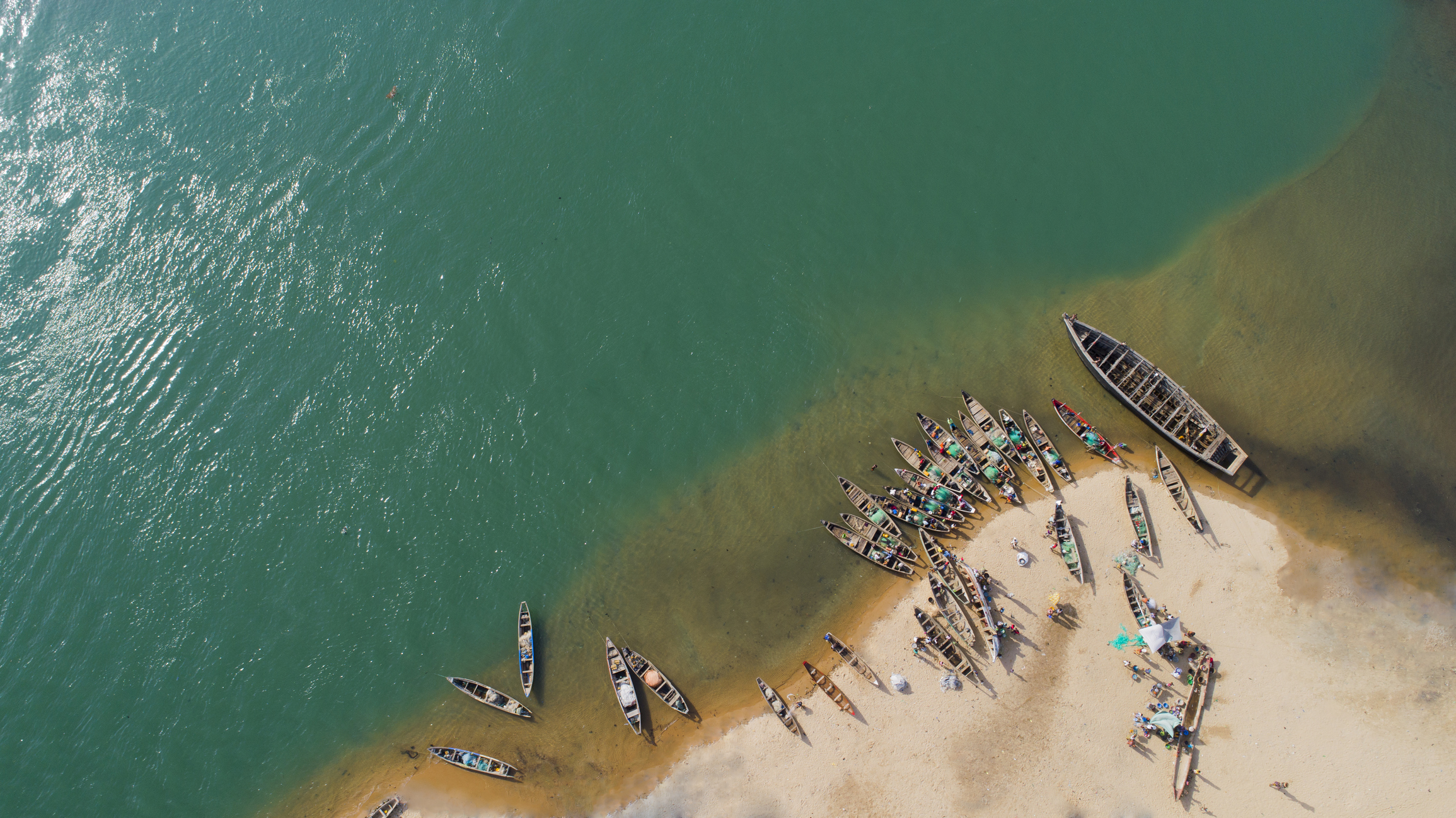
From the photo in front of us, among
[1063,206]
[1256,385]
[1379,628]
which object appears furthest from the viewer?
[1063,206]

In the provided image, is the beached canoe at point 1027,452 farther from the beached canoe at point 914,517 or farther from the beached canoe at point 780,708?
the beached canoe at point 780,708

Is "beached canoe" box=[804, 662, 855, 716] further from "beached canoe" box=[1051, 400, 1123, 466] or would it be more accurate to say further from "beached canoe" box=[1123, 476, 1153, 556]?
"beached canoe" box=[1051, 400, 1123, 466]

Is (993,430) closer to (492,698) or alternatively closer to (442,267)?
(492,698)

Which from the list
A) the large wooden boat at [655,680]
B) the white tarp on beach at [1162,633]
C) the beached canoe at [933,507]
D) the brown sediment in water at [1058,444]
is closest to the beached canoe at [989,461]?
the brown sediment in water at [1058,444]

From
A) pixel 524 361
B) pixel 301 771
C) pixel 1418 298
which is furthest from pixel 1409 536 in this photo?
pixel 301 771

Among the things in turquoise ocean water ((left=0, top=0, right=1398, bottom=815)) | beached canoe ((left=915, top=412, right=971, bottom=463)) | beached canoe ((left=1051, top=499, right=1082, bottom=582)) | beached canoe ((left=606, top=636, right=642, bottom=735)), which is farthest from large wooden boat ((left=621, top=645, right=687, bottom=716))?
beached canoe ((left=1051, top=499, right=1082, bottom=582))

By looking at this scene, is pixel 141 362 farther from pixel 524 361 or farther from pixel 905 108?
pixel 905 108
